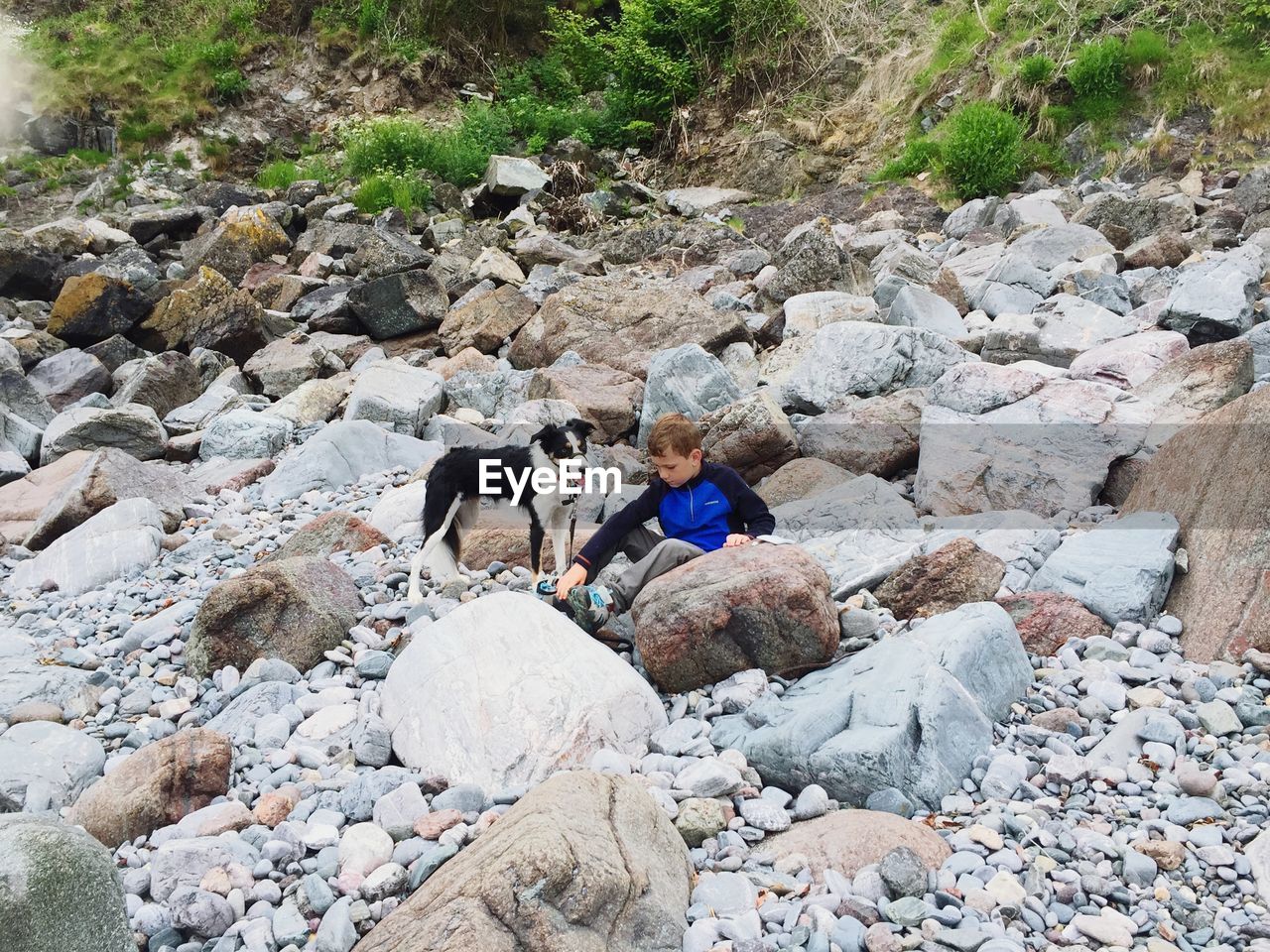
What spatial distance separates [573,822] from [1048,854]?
144 cm

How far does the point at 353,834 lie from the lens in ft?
10.00

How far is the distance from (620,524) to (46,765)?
2655mm

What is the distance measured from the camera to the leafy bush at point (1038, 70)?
575 inches

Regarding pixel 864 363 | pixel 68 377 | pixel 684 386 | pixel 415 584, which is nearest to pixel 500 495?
pixel 415 584

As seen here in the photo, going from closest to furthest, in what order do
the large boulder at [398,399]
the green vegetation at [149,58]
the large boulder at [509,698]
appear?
the large boulder at [509,698] → the large boulder at [398,399] → the green vegetation at [149,58]

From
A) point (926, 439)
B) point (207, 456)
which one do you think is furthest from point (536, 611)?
point (207, 456)

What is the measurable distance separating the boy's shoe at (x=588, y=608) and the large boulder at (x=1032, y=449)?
2336 mm

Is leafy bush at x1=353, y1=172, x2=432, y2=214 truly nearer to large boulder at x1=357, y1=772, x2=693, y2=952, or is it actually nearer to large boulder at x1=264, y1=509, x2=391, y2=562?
large boulder at x1=264, y1=509, x2=391, y2=562

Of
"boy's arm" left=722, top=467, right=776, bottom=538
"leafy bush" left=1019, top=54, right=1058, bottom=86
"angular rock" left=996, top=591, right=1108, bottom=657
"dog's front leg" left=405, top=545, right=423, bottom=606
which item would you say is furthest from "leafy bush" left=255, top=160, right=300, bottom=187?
"angular rock" left=996, top=591, right=1108, bottom=657

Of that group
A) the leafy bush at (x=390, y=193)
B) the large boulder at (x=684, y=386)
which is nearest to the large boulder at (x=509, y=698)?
the large boulder at (x=684, y=386)

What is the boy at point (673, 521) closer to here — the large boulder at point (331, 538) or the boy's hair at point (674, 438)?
the boy's hair at point (674, 438)

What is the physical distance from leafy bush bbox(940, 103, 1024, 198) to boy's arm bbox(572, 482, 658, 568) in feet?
37.1

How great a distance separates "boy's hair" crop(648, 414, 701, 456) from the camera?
180 inches

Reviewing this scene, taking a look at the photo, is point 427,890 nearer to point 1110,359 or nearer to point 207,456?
point 1110,359
